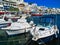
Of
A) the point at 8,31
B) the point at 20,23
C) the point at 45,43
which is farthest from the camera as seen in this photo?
the point at 20,23

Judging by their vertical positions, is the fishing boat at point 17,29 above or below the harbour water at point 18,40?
above

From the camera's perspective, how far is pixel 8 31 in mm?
20594

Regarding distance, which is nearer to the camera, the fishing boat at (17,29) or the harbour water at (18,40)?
the harbour water at (18,40)

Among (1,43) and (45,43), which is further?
(45,43)

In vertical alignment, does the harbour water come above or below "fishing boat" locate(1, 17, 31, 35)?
below

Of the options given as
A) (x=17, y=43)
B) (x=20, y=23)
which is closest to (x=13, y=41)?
(x=17, y=43)

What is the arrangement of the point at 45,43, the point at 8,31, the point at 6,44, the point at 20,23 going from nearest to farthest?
1. the point at 6,44
2. the point at 45,43
3. the point at 8,31
4. the point at 20,23

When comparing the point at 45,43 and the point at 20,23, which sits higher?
the point at 20,23

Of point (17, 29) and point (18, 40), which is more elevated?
point (17, 29)

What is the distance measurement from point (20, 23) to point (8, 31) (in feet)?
7.01

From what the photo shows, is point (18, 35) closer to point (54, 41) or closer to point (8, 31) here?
point (8, 31)

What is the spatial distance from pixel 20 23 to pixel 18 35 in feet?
5.32

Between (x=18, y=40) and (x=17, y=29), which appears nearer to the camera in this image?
(x=18, y=40)

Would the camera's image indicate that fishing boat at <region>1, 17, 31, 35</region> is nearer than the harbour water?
No
